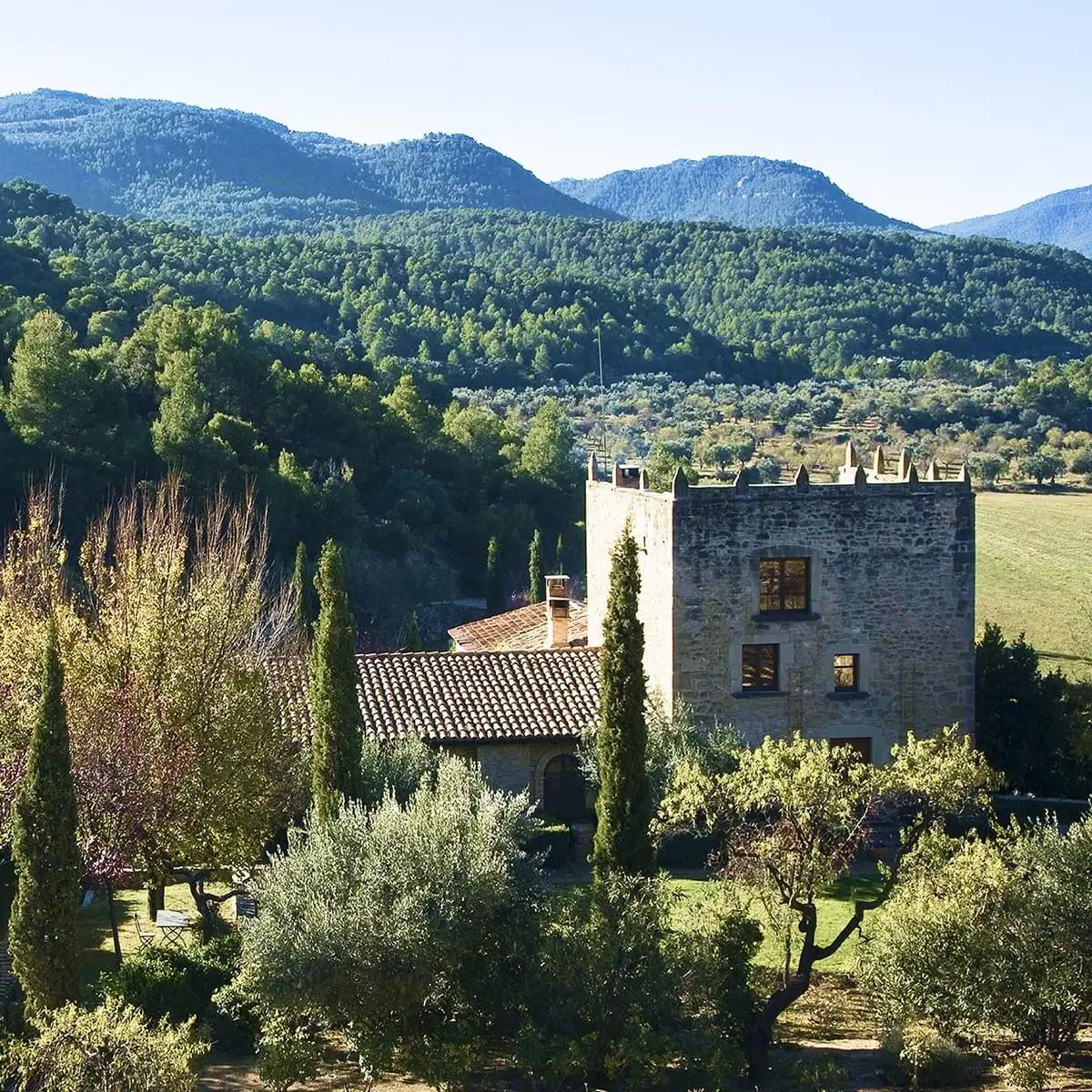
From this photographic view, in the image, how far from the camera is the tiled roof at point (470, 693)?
2383cm

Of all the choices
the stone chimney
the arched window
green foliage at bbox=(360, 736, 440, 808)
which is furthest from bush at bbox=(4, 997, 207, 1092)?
the stone chimney

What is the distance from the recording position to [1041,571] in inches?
1898

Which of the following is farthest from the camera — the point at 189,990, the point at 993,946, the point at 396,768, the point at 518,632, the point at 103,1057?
the point at 518,632

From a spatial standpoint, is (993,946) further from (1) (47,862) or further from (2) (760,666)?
(1) (47,862)

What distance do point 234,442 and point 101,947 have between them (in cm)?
2738

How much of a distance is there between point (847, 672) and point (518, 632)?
9870mm

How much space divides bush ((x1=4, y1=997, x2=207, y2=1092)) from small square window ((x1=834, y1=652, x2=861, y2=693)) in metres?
14.5

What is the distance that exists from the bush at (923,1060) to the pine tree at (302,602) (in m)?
15.4

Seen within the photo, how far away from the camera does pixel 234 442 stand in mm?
45438

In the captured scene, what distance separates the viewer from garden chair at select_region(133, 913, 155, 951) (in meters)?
18.7

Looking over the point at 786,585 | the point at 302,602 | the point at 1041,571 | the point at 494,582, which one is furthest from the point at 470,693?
the point at 1041,571

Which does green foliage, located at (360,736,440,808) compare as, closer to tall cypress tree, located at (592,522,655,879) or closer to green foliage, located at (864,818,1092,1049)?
tall cypress tree, located at (592,522,655,879)

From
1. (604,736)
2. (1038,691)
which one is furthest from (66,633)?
(1038,691)

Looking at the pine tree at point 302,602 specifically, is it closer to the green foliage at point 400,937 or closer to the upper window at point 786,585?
the upper window at point 786,585
